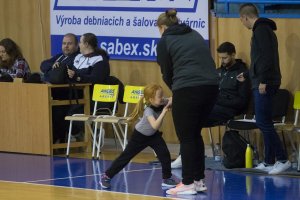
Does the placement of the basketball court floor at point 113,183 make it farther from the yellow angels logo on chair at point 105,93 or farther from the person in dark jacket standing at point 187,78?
the yellow angels logo on chair at point 105,93

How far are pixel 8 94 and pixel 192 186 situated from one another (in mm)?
4251

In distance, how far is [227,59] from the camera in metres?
10.4

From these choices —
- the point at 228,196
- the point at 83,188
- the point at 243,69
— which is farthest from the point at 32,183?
the point at 243,69

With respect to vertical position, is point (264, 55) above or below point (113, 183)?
above

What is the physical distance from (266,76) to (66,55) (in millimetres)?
3576

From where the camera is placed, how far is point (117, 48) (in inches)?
488

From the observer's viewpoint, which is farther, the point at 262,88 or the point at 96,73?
the point at 96,73

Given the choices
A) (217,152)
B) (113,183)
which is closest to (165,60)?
(113,183)

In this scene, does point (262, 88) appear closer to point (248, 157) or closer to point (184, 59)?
point (248, 157)

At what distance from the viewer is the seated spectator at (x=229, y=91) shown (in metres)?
10.2

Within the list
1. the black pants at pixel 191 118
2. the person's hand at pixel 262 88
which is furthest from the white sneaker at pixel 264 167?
the black pants at pixel 191 118

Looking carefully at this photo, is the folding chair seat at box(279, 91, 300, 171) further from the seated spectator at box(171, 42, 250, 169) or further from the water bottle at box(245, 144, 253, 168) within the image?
the seated spectator at box(171, 42, 250, 169)

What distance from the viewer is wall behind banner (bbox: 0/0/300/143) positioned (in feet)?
34.1

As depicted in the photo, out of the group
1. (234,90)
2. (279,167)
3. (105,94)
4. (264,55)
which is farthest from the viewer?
(105,94)
